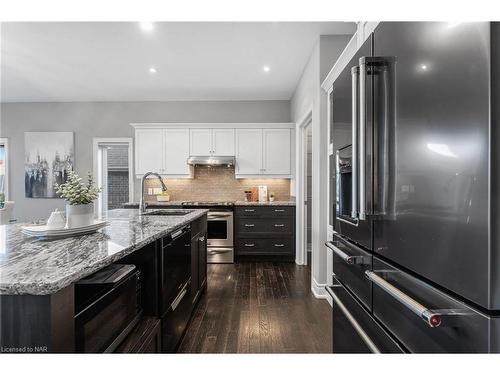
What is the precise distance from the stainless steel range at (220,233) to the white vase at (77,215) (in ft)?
9.25

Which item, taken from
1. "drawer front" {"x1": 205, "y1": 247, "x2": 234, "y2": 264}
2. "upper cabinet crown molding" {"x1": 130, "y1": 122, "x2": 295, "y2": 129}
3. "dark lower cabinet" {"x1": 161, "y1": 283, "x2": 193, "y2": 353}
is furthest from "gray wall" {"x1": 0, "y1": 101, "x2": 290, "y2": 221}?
"dark lower cabinet" {"x1": 161, "y1": 283, "x2": 193, "y2": 353}

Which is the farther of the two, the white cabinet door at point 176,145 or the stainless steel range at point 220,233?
the white cabinet door at point 176,145

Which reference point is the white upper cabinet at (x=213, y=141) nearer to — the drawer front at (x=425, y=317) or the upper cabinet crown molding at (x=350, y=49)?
the upper cabinet crown molding at (x=350, y=49)

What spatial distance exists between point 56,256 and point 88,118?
16.7 feet

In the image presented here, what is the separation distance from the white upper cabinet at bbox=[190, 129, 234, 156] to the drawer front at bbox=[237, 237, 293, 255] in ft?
5.32

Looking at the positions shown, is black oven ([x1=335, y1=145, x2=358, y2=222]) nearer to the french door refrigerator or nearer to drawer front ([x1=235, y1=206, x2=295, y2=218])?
the french door refrigerator

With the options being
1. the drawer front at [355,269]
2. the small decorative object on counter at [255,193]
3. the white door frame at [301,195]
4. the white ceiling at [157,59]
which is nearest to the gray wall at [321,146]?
the white ceiling at [157,59]

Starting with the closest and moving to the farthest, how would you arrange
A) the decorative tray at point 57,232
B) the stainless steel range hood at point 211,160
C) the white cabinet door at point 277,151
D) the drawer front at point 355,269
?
1. the drawer front at point 355,269
2. the decorative tray at point 57,232
3. the stainless steel range hood at point 211,160
4. the white cabinet door at point 277,151

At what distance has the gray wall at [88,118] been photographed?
5066mm

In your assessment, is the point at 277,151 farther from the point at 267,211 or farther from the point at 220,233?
the point at 220,233

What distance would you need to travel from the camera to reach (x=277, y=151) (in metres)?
4.73

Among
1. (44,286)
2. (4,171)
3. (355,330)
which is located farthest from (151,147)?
(355,330)

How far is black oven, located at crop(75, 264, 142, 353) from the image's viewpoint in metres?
0.88

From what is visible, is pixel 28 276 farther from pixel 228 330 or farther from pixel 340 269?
pixel 228 330
